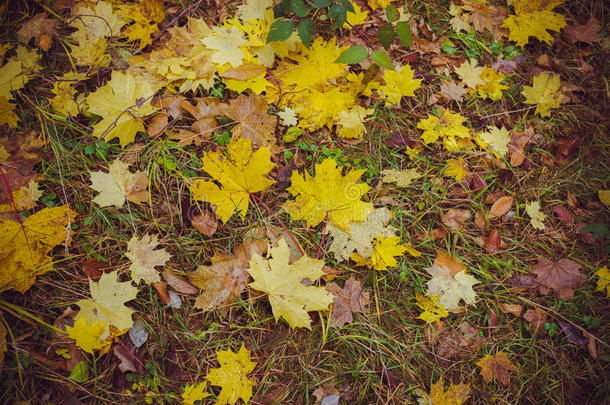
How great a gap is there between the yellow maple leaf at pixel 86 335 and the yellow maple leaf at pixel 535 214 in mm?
2583

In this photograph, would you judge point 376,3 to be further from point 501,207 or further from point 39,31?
point 39,31

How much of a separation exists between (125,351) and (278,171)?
1.25 metres

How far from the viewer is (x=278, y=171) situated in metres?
1.95

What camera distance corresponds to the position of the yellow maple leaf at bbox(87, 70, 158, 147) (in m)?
1.81

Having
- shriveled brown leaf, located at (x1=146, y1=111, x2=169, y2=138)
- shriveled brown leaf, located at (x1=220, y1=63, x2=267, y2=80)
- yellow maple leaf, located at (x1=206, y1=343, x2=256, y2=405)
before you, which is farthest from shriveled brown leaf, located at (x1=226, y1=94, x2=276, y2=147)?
yellow maple leaf, located at (x1=206, y1=343, x2=256, y2=405)

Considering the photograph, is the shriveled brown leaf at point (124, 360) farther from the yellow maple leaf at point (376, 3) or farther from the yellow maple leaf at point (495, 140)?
the yellow maple leaf at point (376, 3)

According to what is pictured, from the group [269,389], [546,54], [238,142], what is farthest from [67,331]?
[546,54]

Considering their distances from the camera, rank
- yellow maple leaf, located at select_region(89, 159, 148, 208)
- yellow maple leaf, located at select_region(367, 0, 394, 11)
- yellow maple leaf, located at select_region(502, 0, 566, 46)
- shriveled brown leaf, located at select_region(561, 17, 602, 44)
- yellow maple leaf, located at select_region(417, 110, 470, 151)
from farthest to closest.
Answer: shriveled brown leaf, located at select_region(561, 17, 602, 44) → yellow maple leaf, located at select_region(502, 0, 566, 46) → yellow maple leaf, located at select_region(367, 0, 394, 11) → yellow maple leaf, located at select_region(417, 110, 470, 151) → yellow maple leaf, located at select_region(89, 159, 148, 208)

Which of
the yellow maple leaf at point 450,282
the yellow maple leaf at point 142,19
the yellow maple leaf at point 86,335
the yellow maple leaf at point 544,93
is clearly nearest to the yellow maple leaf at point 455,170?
the yellow maple leaf at point 450,282

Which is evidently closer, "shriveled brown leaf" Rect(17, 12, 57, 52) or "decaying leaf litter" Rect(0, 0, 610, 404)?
"decaying leaf litter" Rect(0, 0, 610, 404)

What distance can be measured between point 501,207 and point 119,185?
2365mm

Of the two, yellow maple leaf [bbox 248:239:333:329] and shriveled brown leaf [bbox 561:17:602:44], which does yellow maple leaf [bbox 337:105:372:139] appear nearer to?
yellow maple leaf [bbox 248:239:333:329]

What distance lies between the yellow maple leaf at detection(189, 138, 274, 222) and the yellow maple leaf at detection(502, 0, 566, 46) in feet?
7.21

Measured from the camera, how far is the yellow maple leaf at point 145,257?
1700 mm
